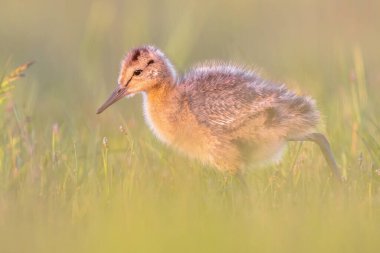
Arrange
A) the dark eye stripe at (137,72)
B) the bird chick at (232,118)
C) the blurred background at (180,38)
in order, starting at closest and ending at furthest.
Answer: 1. the bird chick at (232,118)
2. the dark eye stripe at (137,72)
3. the blurred background at (180,38)

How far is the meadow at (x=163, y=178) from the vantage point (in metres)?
4.52

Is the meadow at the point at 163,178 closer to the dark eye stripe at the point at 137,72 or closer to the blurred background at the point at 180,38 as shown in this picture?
the blurred background at the point at 180,38

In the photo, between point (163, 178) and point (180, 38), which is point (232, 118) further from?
point (180, 38)

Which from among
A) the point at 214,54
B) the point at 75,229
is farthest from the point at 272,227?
the point at 214,54

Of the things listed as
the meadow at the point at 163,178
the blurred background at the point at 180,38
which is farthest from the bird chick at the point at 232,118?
the blurred background at the point at 180,38

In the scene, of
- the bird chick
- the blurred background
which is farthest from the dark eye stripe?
the blurred background

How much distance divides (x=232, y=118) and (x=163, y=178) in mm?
617

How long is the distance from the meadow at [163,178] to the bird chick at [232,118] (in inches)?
4.5

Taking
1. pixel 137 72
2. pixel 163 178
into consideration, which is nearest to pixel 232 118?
pixel 163 178

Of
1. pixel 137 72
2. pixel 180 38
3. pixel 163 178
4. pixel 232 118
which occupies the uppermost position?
pixel 180 38

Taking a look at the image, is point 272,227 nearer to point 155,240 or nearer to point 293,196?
point 155,240

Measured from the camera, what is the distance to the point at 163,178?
20.7ft

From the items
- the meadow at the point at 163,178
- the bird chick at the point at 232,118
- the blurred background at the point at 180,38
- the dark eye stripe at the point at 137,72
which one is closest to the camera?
the meadow at the point at 163,178

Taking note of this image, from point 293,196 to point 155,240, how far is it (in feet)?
5.18
